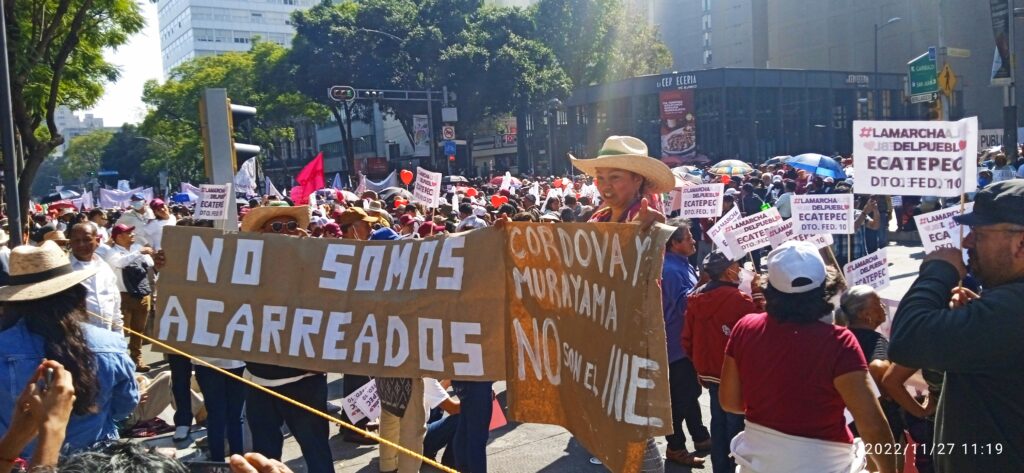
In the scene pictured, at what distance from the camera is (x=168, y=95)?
56594 mm

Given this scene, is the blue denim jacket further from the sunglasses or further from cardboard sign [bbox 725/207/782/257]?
cardboard sign [bbox 725/207/782/257]

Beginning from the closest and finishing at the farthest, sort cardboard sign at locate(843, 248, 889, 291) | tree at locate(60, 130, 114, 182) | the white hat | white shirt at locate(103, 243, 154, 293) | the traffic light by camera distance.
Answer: the white hat < the traffic light < cardboard sign at locate(843, 248, 889, 291) < white shirt at locate(103, 243, 154, 293) < tree at locate(60, 130, 114, 182)

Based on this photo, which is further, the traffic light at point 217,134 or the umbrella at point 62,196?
the umbrella at point 62,196

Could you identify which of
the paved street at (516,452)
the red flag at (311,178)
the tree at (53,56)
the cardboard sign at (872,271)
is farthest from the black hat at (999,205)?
the red flag at (311,178)

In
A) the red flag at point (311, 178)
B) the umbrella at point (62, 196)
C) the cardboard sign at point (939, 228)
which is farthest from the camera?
the umbrella at point (62, 196)

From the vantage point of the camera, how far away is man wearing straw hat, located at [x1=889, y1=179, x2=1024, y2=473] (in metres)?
2.39

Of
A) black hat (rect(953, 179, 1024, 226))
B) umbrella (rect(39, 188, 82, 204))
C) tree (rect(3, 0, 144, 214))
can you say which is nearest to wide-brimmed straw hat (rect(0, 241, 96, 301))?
black hat (rect(953, 179, 1024, 226))

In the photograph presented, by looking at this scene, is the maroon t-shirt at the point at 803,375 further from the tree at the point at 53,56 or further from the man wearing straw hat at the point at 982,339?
the tree at the point at 53,56

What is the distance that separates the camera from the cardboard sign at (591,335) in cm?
291

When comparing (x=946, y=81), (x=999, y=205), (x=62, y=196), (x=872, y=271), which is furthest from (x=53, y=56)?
(x=62, y=196)

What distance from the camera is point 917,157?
15.7 feet

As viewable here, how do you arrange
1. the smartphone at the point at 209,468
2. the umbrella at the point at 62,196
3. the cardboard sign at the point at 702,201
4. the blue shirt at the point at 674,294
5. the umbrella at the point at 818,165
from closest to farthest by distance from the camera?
the smartphone at the point at 209,468, the blue shirt at the point at 674,294, the cardboard sign at the point at 702,201, the umbrella at the point at 818,165, the umbrella at the point at 62,196

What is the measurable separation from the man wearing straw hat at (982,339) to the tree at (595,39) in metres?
48.0

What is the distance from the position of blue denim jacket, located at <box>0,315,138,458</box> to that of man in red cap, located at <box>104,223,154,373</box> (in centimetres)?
586
